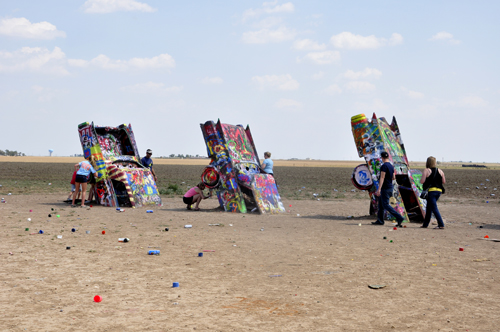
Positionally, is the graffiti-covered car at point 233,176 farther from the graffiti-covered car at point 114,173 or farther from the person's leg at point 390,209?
the person's leg at point 390,209

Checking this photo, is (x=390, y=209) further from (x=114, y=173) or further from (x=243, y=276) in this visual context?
(x=114, y=173)

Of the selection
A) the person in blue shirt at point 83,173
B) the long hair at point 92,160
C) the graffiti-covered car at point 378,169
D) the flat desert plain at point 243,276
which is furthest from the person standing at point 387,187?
the long hair at point 92,160

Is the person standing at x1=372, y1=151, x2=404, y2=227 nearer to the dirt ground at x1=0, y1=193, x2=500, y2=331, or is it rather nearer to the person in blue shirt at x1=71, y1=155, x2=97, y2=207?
the dirt ground at x1=0, y1=193, x2=500, y2=331

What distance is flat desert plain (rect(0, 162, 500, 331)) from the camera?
5.02 metres

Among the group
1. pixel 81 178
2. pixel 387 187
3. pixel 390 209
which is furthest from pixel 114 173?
pixel 390 209

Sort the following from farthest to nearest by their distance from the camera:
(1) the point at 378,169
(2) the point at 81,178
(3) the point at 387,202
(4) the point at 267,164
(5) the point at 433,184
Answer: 1. (4) the point at 267,164
2. (2) the point at 81,178
3. (1) the point at 378,169
4. (3) the point at 387,202
5. (5) the point at 433,184

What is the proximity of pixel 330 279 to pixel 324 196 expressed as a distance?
1582 centimetres

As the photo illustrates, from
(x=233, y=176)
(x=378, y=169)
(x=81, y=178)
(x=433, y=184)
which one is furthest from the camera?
(x=81, y=178)

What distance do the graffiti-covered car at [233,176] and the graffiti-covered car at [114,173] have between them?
2.23 meters

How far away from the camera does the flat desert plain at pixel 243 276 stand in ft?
16.5

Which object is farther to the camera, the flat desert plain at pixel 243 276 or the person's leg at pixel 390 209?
the person's leg at pixel 390 209

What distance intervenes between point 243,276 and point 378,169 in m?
7.95

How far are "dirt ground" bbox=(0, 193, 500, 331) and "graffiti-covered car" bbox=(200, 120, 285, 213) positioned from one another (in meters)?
2.55

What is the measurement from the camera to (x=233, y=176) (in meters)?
14.9
